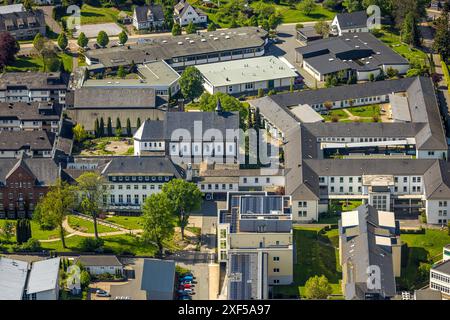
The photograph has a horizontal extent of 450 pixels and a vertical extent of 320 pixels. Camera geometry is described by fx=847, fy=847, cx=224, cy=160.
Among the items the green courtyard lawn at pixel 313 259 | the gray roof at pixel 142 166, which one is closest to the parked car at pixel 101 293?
the green courtyard lawn at pixel 313 259

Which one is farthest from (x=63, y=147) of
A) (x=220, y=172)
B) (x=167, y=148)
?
(x=220, y=172)

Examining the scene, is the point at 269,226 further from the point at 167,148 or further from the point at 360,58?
the point at 360,58

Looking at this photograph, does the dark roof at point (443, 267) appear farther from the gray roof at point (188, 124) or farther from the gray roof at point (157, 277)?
the gray roof at point (188, 124)

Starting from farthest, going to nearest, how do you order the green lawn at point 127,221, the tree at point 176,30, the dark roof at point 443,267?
1. the tree at point 176,30
2. the green lawn at point 127,221
3. the dark roof at point 443,267

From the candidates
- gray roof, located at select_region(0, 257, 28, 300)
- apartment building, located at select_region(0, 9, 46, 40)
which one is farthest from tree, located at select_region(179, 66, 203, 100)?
gray roof, located at select_region(0, 257, 28, 300)
